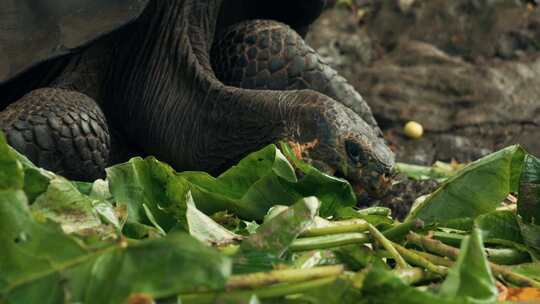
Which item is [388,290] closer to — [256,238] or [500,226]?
[256,238]

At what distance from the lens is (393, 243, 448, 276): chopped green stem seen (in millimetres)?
1701

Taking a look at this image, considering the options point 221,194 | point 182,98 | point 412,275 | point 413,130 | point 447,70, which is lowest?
point 413,130

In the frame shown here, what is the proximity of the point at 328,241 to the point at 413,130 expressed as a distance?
4.25 metres

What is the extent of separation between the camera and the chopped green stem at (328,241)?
171 centimetres

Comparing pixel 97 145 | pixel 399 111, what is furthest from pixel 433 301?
pixel 399 111

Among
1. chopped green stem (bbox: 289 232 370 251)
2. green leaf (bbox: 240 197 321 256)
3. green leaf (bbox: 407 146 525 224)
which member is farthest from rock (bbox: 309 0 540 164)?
green leaf (bbox: 240 197 321 256)

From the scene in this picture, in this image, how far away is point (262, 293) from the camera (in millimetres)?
1493

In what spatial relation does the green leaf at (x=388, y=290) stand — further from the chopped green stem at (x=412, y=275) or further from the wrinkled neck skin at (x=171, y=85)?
the wrinkled neck skin at (x=171, y=85)

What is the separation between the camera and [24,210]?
1503mm

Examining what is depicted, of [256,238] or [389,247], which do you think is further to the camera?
[389,247]

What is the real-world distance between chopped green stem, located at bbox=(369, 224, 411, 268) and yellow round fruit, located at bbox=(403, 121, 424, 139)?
417 centimetres

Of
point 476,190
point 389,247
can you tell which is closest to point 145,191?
Answer: point 389,247

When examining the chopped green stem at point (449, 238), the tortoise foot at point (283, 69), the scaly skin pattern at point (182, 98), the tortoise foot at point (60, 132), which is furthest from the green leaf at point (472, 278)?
the tortoise foot at point (283, 69)

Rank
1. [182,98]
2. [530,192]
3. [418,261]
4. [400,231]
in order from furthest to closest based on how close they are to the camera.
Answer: [182,98]
[530,192]
[400,231]
[418,261]
